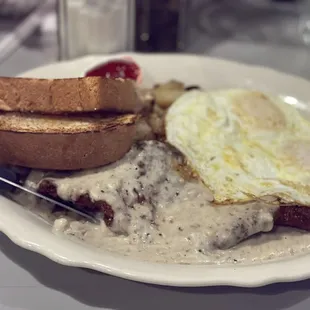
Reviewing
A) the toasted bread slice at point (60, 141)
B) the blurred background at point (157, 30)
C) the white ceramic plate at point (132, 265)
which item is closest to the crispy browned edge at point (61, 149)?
the toasted bread slice at point (60, 141)

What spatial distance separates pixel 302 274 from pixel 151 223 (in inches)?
15.8

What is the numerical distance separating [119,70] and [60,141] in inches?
28.0

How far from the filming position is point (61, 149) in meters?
1.34

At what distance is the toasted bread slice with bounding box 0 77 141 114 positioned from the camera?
54.5 inches

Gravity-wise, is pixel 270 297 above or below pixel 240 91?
below

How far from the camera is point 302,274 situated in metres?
1.10

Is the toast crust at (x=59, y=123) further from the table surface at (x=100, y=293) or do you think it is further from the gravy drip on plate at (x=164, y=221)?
the table surface at (x=100, y=293)

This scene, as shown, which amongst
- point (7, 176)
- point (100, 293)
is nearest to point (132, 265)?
point (100, 293)

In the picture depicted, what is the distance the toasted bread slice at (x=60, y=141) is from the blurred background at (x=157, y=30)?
965 mm

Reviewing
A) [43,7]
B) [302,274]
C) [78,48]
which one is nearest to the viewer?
[302,274]

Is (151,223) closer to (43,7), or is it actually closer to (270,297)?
(270,297)

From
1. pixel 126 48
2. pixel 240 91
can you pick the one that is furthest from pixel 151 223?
pixel 126 48

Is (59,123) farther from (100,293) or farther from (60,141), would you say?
(100,293)

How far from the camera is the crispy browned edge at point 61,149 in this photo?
4.37ft
